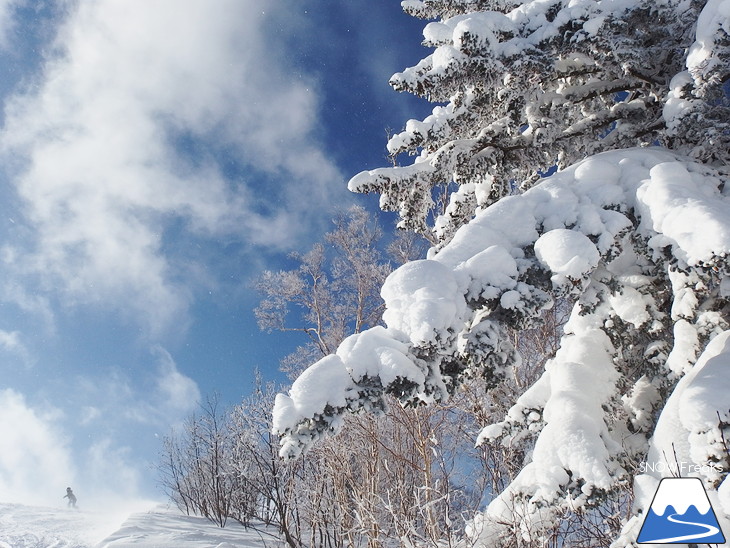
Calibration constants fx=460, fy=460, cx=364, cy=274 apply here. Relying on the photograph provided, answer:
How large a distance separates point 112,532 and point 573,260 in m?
17.0

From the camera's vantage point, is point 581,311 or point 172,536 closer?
point 581,311

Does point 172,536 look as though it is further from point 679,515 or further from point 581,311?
point 679,515

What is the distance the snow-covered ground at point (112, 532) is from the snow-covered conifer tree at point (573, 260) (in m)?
8.56

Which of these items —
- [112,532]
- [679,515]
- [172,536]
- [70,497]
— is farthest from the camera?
[70,497]

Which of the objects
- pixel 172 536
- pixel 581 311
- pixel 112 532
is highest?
pixel 581 311

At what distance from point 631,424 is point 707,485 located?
158 centimetres

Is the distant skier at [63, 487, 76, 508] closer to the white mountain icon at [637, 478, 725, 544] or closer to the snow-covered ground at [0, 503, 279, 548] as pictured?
the snow-covered ground at [0, 503, 279, 548]

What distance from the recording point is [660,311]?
3.95m

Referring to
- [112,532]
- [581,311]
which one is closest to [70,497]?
[112,532]

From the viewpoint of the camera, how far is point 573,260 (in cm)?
296

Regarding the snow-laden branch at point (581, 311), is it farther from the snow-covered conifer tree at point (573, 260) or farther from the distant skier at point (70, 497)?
the distant skier at point (70, 497)

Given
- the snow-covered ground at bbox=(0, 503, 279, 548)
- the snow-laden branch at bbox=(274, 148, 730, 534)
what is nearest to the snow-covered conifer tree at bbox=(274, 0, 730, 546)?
the snow-laden branch at bbox=(274, 148, 730, 534)

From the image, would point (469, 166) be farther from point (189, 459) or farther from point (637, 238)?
point (189, 459)

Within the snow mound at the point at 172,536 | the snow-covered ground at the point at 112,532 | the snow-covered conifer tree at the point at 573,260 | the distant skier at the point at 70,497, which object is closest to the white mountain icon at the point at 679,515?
the snow-covered conifer tree at the point at 573,260
